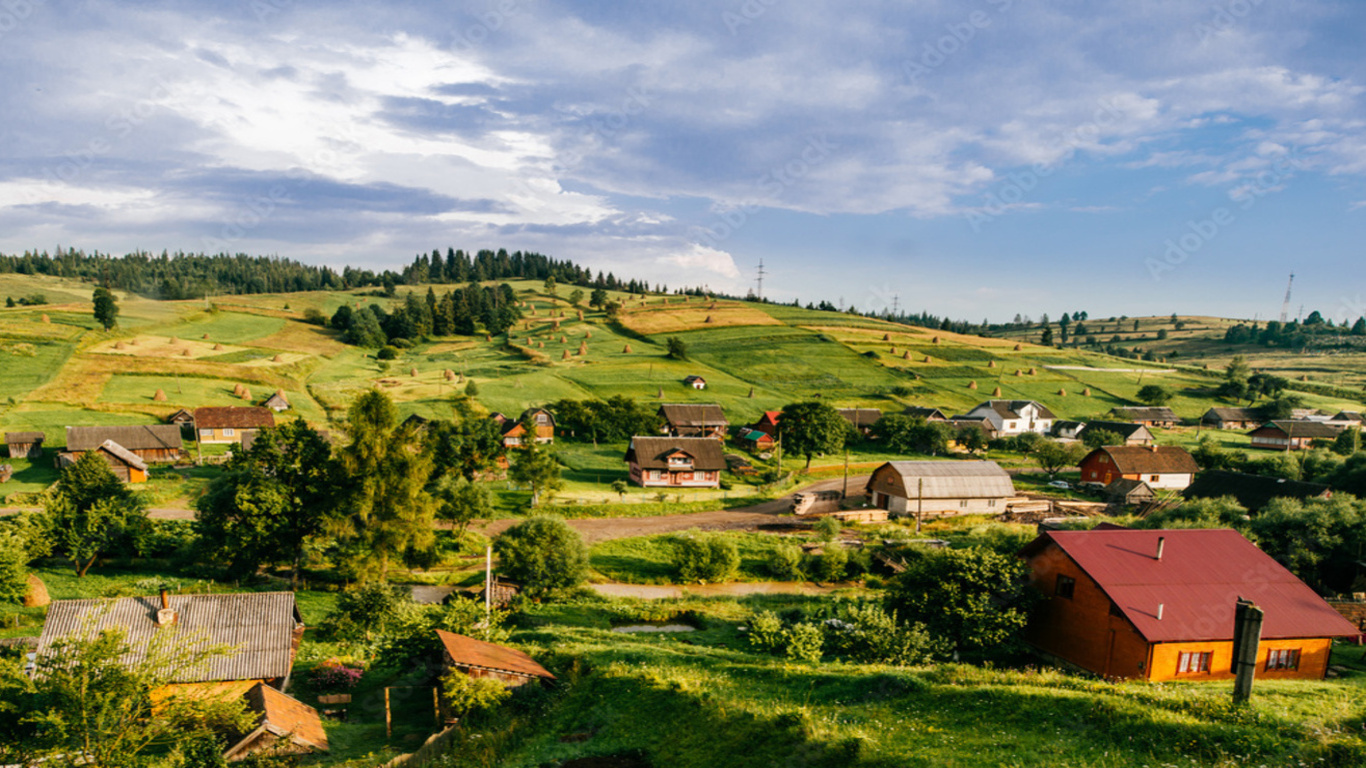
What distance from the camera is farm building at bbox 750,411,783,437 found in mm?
87394

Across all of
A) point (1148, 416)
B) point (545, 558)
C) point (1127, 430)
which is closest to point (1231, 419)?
point (1148, 416)

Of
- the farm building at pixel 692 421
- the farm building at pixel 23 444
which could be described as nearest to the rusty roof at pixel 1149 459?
the farm building at pixel 692 421

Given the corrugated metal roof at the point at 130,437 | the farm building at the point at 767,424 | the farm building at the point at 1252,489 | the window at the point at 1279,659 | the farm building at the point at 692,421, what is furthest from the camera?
the farm building at the point at 767,424

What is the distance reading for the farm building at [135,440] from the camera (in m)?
60.1

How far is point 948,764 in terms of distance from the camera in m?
13.3

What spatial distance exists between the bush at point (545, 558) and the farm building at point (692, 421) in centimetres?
4718

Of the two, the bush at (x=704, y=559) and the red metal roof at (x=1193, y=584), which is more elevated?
the red metal roof at (x=1193, y=584)

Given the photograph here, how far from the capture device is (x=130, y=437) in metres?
63.1

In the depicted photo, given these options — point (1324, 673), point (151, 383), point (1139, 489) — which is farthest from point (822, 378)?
point (151, 383)

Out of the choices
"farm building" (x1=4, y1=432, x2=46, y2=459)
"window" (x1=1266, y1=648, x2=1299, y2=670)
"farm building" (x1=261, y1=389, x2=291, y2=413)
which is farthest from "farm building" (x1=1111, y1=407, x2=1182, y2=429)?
"farm building" (x1=4, y1=432, x2=46, y2=459)

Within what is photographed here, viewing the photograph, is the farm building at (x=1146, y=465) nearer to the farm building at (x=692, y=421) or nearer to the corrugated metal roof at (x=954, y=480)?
the corrugated metal roof at (x=954, y=480)

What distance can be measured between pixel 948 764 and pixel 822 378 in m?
105

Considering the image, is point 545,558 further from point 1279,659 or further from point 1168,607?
point 1279,659

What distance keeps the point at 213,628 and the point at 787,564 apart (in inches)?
1201
